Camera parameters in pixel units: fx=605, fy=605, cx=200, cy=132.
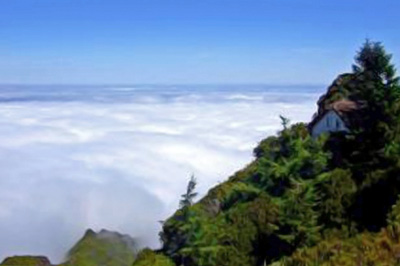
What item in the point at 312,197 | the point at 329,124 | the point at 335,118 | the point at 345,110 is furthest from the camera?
the point at 329,124

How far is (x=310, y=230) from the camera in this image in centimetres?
2506

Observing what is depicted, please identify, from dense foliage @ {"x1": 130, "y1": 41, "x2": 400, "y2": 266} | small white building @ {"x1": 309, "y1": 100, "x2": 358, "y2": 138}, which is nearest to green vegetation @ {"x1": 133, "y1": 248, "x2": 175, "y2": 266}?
dense foliage @ {"x1": 130, "y1": 41, "x2": 400, "y2": 266}

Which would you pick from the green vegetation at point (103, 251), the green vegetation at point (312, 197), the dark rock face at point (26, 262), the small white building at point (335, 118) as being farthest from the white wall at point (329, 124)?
the green vegetation at point (103, 251)

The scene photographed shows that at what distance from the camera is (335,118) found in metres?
35.1

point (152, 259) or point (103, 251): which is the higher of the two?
point (152, 259)

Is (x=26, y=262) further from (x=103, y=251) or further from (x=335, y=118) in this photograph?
(x=335, y=118)

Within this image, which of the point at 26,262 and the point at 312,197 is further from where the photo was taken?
the point at 26,262

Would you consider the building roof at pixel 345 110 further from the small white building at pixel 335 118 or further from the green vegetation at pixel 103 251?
the green vegetation at pixel 103 251

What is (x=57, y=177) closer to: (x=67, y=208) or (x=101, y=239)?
(x=67, y=208)

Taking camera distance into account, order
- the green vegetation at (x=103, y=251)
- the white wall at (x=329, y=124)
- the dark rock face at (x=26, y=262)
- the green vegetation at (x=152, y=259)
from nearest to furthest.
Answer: the green vegetation at (x=152, y=259)
the white wall at (x=329, y=124)
the dark rock face at (x=26, y=262)
the green vegetation at (x=103, y=251)

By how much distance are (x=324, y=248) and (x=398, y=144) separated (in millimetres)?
10731

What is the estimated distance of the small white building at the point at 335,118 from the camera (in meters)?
34.5

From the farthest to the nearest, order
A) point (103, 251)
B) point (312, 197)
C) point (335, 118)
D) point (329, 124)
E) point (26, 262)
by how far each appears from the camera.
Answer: point (103, 251) < point (26, 262) < point (329, 124) < point (335, 118) < point (312, 197)

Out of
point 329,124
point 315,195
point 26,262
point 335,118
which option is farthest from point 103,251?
point 315,195
